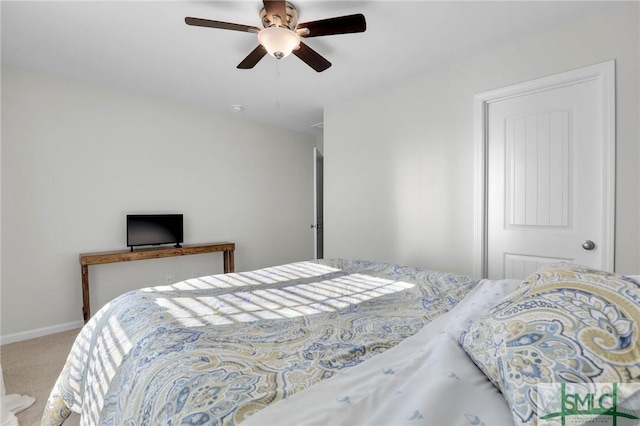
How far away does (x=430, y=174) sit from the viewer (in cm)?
296

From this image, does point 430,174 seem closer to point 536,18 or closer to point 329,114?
point 536,18

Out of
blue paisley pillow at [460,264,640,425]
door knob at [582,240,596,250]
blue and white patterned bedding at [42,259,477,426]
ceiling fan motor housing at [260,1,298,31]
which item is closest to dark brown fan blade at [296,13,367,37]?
ceiling fan motor housing at [260,1,298,31]

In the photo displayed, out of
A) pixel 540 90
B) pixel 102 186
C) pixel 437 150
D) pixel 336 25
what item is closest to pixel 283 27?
pixel 336 25

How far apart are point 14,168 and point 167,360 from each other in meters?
3.20

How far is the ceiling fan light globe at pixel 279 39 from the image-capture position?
1.81m

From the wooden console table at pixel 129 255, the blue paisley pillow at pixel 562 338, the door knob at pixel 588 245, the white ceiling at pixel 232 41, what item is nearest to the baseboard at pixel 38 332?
the wooden console table at pixel 129 255

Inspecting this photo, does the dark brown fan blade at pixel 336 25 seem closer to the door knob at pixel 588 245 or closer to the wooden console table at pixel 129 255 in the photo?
the door knob at pixel 588 245

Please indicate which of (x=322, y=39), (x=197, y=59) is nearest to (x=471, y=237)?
(x=322, y=39)

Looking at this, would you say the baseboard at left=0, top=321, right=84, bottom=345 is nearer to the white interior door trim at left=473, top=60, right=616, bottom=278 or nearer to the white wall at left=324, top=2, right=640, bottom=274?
the white wall at left=324, top=2, right=640, bottom=274

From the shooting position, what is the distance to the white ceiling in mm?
2023

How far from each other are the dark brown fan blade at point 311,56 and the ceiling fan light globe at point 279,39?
0.17m

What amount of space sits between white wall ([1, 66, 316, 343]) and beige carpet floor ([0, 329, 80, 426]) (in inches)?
9.3

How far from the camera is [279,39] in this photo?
6.01 feet

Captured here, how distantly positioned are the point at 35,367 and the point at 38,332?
82 cm
